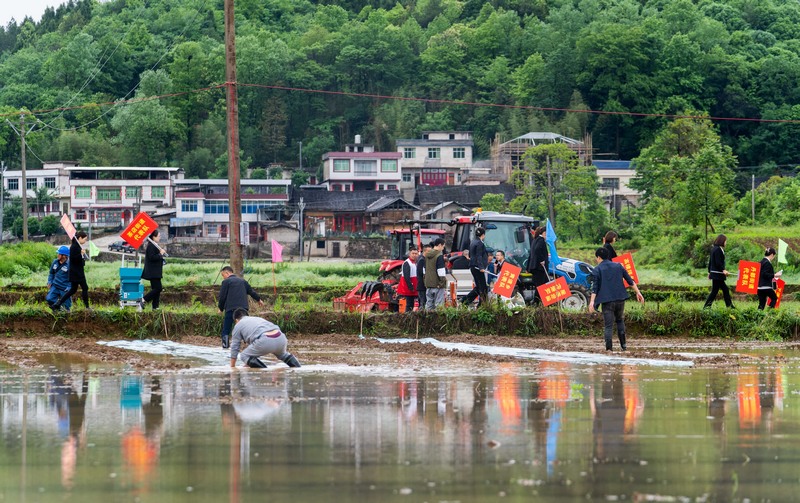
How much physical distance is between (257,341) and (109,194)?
92.9 m

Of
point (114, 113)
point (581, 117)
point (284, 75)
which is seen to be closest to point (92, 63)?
point (114, 113)

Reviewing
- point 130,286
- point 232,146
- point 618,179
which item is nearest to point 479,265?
point 232,146

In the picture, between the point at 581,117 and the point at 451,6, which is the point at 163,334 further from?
the point at 451,6

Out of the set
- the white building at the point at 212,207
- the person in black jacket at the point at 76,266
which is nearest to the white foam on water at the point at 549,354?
the person in black jacket at the point at 76,266

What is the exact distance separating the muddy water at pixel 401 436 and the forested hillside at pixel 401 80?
97.6m

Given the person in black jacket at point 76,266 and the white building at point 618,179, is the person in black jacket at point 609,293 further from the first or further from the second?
the white building at point 618,179

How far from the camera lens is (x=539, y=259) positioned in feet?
78.0

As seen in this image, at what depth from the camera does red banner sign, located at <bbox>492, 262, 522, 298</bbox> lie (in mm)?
22047

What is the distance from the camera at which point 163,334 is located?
20828 mm

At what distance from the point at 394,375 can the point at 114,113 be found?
12849cm

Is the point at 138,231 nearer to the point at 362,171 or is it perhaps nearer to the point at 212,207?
the point at 212,207

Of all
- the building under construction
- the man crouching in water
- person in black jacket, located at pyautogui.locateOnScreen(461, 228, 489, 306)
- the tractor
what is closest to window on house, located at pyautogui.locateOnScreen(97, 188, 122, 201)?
the building under construction

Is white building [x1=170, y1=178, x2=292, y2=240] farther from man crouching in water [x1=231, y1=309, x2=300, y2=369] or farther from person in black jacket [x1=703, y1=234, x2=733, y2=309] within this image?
man crouching in water [x1=231, y1=309, x2=300, y2=369]

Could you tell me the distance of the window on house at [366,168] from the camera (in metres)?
108
